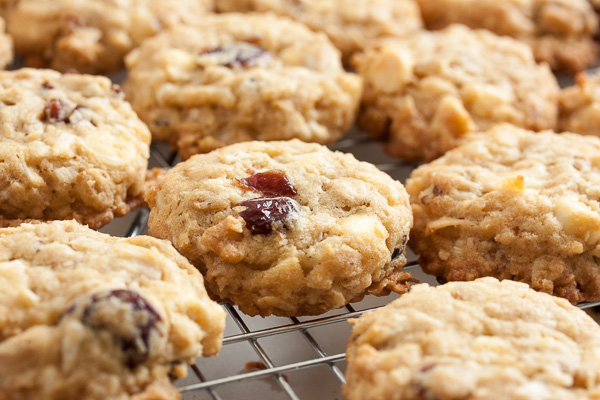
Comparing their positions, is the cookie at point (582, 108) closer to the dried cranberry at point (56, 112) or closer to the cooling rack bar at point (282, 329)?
the cooling rack bar at point (282, 329)

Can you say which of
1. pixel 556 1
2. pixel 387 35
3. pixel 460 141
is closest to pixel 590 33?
pixel 556 1

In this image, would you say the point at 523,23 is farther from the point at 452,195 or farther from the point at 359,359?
the point at 359,359

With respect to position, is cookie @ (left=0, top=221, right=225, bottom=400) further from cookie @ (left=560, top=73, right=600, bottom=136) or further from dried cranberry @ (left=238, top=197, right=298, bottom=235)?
cookie @ (left=560, top=73, right=600, bottom=136)

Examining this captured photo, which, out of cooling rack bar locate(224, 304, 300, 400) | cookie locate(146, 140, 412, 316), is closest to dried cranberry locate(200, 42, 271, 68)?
cookie locate(146, 140, 412, 316)

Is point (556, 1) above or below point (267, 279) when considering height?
above

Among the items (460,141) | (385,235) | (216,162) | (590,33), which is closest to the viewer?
(385,235)

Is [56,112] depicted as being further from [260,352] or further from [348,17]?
[348,17]
